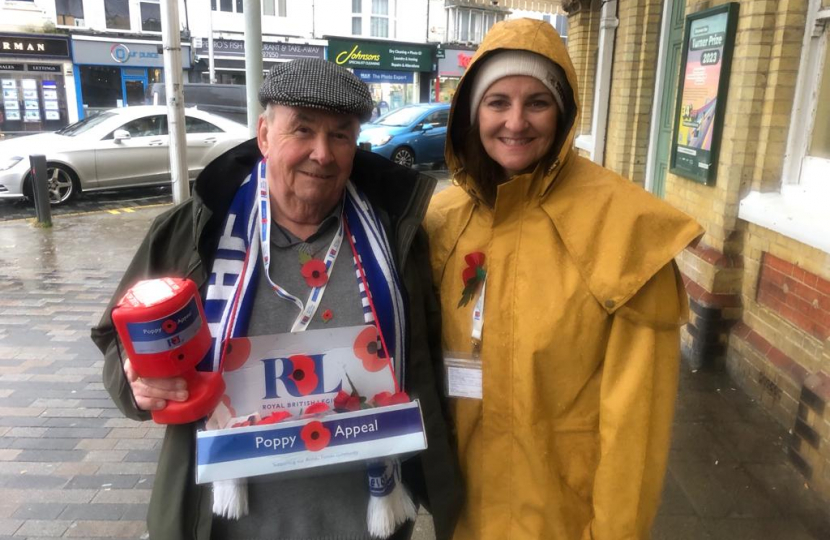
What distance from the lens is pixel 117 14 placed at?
2212cm

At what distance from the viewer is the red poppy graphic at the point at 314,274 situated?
166 cm

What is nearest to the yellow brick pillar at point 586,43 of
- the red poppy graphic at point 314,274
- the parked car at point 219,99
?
the red poppy graphic at point 314,274

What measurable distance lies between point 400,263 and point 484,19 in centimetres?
3034

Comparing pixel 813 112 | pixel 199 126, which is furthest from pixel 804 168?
pixel 199 126

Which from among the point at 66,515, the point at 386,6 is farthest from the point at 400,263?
the point at 386,6

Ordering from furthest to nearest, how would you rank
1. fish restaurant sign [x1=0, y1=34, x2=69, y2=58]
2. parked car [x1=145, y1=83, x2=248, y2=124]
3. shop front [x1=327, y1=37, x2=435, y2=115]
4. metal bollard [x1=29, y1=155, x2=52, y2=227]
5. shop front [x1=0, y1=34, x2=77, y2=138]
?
1. shop front [x1=327, y1=37, x2=435, y2=115]
2. shop front [x1=0, y1=34, x2=77, y2=138]
3. fish restaurant sign [x1=0, y1=34, x2=69, y2=58]
4. parked car [x1=145, y1=83, x2=248, y2=124]
5. metal bollard [x1=29, y1=155, x2=52, y2=227]

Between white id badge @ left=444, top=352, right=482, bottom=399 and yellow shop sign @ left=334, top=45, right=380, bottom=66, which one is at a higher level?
yellow shop sign @ left=334, top=45, right=380, bottom=66

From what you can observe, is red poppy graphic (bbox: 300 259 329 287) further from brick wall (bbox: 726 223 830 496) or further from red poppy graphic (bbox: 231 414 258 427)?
brick wall (bbox: 726 223 830 496)

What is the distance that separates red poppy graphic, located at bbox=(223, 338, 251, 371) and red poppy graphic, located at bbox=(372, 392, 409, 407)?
1.12ft

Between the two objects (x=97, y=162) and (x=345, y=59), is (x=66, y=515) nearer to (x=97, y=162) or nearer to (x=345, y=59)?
(x=97, y=162)

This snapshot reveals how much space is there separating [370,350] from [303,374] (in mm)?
179

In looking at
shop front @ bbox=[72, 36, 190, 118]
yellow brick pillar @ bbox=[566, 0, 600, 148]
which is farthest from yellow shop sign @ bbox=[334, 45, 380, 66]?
yellow brick pillar @ bbox=[566, 0, 600, 148]

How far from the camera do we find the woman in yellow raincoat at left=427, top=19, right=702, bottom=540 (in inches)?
62.2

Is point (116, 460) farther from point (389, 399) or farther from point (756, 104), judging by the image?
point (756, 104)
